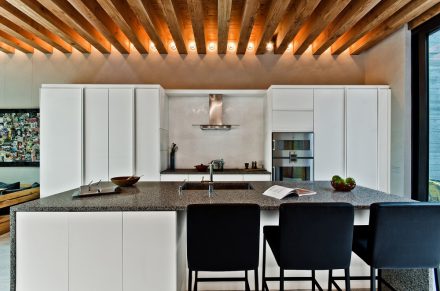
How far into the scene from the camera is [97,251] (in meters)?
1.82

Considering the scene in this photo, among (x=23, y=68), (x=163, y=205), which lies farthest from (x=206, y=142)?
(x=23, y=68)

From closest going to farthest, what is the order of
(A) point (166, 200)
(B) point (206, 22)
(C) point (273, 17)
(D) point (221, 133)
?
(A) point (166, 200) → (C) point (273, 17) → (B) point (206, 22) → (D) point (221, 133)

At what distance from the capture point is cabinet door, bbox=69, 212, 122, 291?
5.94ft

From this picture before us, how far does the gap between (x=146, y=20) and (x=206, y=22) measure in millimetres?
1181

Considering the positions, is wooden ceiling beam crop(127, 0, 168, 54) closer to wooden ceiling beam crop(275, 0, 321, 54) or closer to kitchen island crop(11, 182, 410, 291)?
wooden ceiling beam crop(275, 0, 321, 54)

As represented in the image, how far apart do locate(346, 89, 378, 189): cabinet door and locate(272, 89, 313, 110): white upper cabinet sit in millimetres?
618

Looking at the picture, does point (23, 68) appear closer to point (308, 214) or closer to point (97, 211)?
point (97, 211)

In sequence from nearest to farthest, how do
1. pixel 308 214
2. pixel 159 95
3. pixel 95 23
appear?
Answer: pixel 308 214 < pixel 95 23 < pixel 159 95

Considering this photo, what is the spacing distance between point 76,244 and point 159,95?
2.60 metres

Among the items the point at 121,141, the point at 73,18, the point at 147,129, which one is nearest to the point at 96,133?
the point at 121,141

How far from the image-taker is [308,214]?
1.56 meters

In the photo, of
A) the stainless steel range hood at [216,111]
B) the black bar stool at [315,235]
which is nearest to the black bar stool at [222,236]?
the black bar stool at [315,235]

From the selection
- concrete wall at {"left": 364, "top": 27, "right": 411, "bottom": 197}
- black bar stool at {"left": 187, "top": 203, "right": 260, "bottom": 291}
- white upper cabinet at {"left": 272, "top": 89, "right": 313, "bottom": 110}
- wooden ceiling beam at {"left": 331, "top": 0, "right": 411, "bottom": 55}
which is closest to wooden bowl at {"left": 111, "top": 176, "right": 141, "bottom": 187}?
black bar stool at {"left": 187, "top": 203, "right": 260, "bottom": 291}

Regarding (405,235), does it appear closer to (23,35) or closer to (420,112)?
(420,112)
